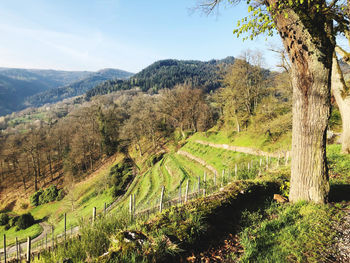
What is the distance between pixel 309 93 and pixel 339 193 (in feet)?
11.3

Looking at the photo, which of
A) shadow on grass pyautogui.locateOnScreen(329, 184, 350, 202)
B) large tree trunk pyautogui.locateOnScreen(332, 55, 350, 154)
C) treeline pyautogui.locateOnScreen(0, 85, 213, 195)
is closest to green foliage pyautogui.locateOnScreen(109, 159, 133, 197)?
treeline pyautogui.locateOnScreen(0, 85, 213, 195)

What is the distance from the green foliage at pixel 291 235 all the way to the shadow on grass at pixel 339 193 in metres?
0.96

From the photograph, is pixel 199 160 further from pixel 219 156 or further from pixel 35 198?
pixel 35 198

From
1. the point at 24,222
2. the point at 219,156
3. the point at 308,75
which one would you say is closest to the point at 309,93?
the point at 308,75

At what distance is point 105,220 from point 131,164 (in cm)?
4513

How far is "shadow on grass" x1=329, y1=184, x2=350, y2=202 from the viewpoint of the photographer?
5.27 metres

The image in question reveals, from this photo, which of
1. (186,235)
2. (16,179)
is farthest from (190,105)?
(16,179)

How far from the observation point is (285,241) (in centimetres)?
360

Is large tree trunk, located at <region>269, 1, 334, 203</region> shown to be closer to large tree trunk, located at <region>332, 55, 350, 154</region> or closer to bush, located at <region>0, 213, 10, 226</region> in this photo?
large tree trunk, located at <region>332, 55, 350, 154</region>

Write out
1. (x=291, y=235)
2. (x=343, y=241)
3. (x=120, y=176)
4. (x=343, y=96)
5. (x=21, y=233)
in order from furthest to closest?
(x=120, y=176), (x=21, y=233), (x=343, y=96), (x=291, y=235), (x=343, y=241)

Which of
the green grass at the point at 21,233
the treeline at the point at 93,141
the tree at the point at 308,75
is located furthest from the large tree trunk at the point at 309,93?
the treeline at the point at 93,141

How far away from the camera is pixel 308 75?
4.55 metres

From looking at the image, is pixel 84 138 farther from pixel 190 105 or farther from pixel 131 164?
pixel 190 105

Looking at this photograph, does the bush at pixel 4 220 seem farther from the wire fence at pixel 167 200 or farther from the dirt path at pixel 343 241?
the dirt path at pixel 343 241
